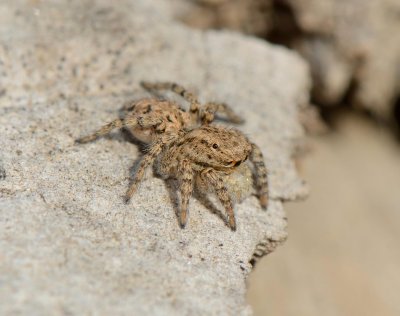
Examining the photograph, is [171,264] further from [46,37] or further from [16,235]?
[46,37]

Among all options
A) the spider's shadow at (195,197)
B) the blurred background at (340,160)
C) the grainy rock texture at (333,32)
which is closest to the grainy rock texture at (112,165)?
the spider's shadow at (195,197)

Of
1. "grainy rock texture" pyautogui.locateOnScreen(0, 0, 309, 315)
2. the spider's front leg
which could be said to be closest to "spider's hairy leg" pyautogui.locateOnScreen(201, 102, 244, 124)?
"grainy rock texture" pyautogui.locateOnScreen(0, 0, 309, 315)

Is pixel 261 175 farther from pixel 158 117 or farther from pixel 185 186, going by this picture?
pixel 158 117

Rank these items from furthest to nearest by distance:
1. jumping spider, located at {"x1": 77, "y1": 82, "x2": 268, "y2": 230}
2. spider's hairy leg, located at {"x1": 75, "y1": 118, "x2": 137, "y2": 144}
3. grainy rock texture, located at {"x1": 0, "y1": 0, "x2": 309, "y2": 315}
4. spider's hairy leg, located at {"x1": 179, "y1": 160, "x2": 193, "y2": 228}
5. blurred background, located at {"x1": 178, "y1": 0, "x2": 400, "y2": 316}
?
blurred background, located at {"x1": 178, "y1": 0, "x2": 400, "y2": 316}
spider's hairy leg, located at {"x1": 75, "y1": 118, "x2": 137, "y2": 144}
jumping spider, located at {"x1": 77, "y1": 82, "x2": 268, "y2": 230}
spider's hairy leg, located at {"x1": 179, "y1": 160, "x2": 193, "y2": 228}
grainy rock texture, located at {"x1": 0, "y1": 0, "x2": 309, "y2": 315}

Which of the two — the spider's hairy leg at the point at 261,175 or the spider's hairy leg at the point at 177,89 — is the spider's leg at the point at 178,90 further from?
the spider's hairy leg at the point at 261,175

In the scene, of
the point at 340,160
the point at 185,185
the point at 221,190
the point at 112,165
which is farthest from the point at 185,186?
the point at 340,160

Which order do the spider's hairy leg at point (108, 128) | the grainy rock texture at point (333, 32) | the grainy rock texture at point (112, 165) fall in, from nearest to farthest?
the grainy rock texture at point (112, 165) → the spider's hairy leg at point (108, 128) → the grainy rock texture at point (333, 32)

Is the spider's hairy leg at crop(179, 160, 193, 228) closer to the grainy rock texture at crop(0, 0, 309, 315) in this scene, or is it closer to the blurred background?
the grainy rock texture at crop(0, 0, 309, 315)
